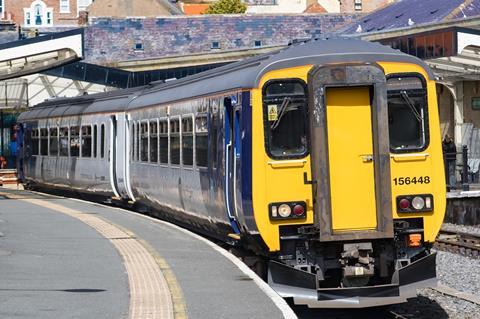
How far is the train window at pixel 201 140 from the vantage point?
55.9 ft

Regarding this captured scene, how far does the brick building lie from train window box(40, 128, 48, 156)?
6141cm

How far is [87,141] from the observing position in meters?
29.3

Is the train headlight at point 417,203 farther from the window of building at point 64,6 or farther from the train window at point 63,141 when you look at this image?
the window of building at point 64,6

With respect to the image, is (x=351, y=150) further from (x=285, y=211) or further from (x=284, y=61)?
(x=284, y=61)

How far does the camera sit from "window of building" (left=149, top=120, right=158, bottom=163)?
21.5 m

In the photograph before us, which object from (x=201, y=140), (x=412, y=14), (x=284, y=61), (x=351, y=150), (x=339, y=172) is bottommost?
(x=339, y=172)

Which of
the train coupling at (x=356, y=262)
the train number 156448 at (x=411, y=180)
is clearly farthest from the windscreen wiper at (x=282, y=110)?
the train coupling at (x=356, y=262)

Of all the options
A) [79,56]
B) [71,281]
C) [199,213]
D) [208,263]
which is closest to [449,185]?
[79,56]

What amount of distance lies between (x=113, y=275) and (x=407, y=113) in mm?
3904

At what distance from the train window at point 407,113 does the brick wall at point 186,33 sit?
51325 millimetres

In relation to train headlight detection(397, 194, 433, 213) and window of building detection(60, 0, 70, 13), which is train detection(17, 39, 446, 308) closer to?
train headlight detection(397, 194, 433, 213)

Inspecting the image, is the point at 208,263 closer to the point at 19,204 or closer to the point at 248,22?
the point at 19,204

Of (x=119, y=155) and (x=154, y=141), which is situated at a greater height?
(x=154, y=141)

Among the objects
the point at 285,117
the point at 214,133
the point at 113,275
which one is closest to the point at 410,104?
the point at 285,117
